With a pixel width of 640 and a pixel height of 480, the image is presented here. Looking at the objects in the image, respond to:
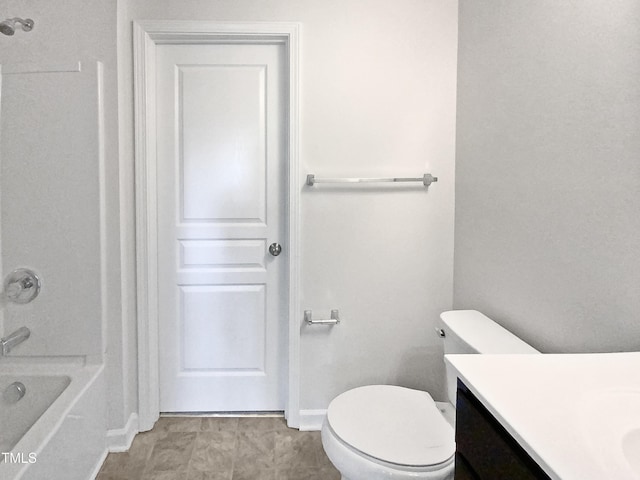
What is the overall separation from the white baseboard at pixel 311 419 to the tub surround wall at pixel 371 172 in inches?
0.6

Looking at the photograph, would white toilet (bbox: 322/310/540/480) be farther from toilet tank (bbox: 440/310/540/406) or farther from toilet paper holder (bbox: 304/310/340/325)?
toilet paper holder (bbox: 304/310/340/325)

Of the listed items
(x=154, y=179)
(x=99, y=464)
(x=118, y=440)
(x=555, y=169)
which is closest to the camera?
(x=555, y=169)

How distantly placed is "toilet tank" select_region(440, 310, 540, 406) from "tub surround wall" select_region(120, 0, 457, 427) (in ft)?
1.71

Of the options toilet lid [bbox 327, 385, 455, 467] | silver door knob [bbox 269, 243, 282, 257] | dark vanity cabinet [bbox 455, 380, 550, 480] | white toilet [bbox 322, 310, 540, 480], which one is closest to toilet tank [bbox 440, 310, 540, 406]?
white toilet [bbox 322, 310, 540, 480]

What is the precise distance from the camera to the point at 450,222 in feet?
7.65

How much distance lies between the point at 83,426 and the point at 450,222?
1.84 metres

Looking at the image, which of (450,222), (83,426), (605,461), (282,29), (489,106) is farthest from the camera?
(450,222)

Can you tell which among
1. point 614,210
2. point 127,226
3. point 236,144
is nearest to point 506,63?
point 614,210

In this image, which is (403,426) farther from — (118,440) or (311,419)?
(118,440)

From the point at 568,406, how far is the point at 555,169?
86 centimetres

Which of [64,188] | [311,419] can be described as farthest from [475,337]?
[64,188]

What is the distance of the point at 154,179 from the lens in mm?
2285

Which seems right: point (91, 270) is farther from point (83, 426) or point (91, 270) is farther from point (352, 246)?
point (352, 246)

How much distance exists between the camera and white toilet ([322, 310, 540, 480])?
1.42m
